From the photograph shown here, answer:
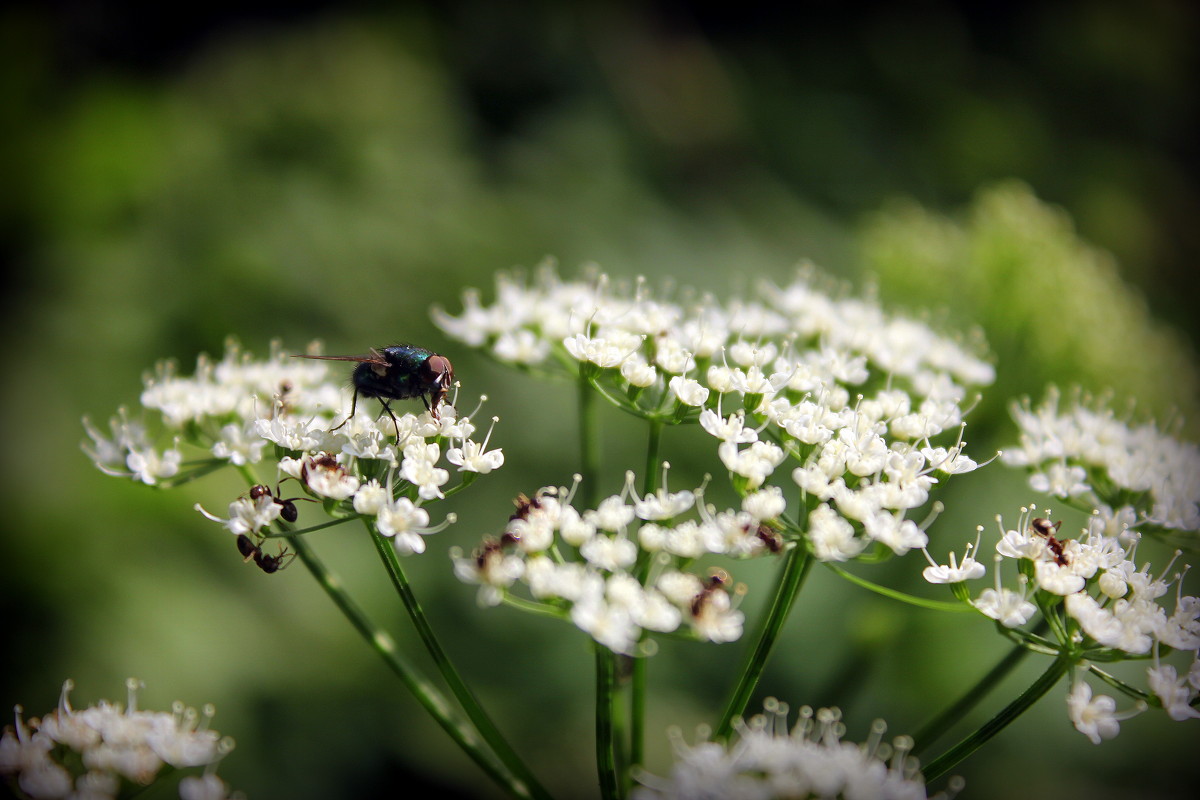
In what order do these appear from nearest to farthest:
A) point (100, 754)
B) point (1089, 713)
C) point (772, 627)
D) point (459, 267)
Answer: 1. point (100, 754)
2. point (1089, 713)
3. point (772, 627)
4. point (459, 267)

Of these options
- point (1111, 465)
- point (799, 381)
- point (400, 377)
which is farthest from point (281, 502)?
point (1111, 465)

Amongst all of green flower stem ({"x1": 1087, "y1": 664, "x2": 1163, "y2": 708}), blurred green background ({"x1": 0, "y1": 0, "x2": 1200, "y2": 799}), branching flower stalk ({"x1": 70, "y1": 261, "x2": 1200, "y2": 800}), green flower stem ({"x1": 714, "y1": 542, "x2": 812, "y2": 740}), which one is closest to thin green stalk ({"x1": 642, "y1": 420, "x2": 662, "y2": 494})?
branching flower stalk ({"x1": 70, "y1": 261, "x2": 1200, "y2": 800})

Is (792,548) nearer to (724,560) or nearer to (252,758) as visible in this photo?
(724,560)

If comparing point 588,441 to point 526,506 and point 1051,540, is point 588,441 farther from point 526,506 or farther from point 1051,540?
point 1051,540

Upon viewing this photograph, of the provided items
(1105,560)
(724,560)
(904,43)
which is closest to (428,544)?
(724,560)

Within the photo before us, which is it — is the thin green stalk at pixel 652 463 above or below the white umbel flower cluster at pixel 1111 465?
below

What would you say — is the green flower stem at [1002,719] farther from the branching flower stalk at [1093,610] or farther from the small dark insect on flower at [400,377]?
the small dark insect on flower at [400,377]

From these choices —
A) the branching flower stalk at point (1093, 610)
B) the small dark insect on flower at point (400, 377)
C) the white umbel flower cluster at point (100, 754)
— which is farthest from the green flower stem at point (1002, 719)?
the white umbel flower cluster at point (100, 754)
